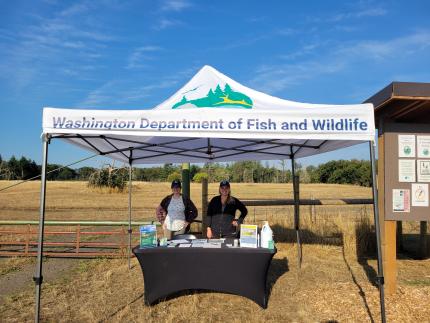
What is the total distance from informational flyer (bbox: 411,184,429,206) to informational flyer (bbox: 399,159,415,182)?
0.13m

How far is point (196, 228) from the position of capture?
9.73 m

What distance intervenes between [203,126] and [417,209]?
349cm

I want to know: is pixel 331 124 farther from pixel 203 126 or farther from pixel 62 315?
pixel 62 315

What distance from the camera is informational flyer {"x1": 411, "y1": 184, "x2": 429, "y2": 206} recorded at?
5520 mm

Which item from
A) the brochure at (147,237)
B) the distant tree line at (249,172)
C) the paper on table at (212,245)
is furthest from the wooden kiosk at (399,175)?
the distant tree line at (249,172)

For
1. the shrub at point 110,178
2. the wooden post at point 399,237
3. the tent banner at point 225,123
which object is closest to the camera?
the tent banner at point 225,123

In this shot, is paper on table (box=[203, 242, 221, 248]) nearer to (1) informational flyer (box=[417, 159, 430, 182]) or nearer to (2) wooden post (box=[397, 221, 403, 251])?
(1) informational flyer (box=[417, 159, 430, 182])

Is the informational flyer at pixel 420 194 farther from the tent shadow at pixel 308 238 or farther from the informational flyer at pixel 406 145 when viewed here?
the tent shadow at pixel 308 238

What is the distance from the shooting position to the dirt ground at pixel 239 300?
477cm

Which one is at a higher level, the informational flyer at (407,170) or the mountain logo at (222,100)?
the mountain logo at (222,100)

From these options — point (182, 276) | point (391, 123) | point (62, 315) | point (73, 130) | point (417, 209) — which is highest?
point (391, 123)

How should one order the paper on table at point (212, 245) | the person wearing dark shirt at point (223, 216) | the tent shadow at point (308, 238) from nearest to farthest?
the paper on table at point (212, 245)
the person wearing dark shirt at point (223, 216)
the tent shadow at point (308, 238)

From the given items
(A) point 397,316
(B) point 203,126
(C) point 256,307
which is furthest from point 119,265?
(A) point 397,316

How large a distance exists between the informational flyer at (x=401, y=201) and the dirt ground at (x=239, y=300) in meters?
1.18
